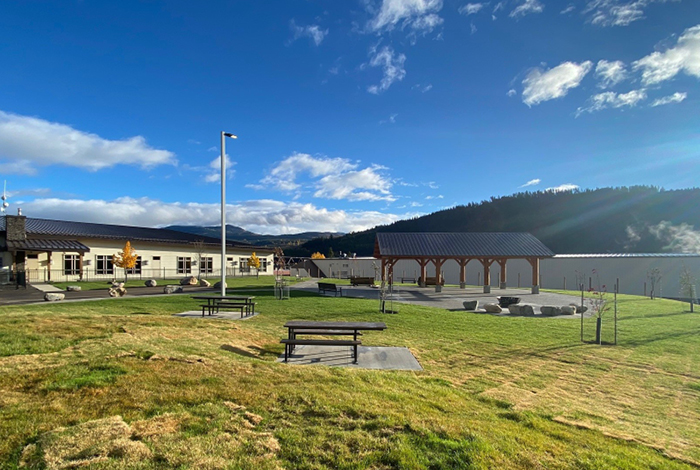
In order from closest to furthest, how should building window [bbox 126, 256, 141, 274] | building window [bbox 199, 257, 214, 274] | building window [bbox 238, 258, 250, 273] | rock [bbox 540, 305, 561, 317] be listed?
rock [bbox 540, 305, 561, 317] < building window [bbox 126, 256, 141, 274] < building window [bbox 199, 257, 214, 274] < building window [bbox 238, 258, 250, 273]

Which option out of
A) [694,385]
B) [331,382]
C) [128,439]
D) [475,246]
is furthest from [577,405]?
[475,246]

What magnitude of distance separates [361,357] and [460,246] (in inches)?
830

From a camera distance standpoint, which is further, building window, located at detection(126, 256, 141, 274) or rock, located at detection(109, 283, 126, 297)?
building window, located at detection(126, 256, 141, 274)

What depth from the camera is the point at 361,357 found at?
755 centimetres

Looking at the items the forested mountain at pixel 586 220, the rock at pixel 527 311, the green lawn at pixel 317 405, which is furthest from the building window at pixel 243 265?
the forested mountain at pixel 586 220

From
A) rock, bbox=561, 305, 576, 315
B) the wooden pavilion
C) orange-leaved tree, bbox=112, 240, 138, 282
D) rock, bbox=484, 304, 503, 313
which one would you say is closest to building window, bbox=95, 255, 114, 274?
orange-leaved tree, bbox=112, 240, 138, 282

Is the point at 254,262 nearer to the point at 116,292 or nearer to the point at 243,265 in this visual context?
the point at 243,265

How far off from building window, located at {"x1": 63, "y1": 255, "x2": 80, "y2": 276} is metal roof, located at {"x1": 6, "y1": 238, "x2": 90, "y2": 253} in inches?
40.3

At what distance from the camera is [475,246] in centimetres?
2733

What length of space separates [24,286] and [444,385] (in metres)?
26.0

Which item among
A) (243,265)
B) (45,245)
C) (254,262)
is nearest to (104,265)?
(45,245)

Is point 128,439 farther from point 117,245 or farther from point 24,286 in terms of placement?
point 117,245

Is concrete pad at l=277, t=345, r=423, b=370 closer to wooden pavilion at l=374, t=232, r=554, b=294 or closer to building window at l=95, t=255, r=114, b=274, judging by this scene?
wooden pavilion at l=374, t=232, r=554, b=294

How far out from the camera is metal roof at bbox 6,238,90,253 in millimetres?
25717
